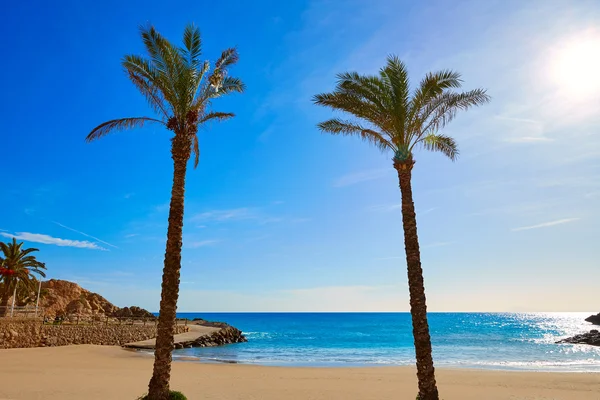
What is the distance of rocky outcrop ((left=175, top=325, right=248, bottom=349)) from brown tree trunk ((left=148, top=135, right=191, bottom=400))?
1442 inches

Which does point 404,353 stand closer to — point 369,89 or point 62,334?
point 62,334

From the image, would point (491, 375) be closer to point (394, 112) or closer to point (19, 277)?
point (394, 112)

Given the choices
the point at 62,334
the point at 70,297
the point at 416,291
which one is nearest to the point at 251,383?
the point at 416,291

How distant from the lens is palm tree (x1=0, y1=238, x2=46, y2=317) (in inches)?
1672

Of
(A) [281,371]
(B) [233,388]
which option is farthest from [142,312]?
(B) [233,388]

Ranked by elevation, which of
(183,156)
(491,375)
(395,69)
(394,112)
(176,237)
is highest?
(395,69)

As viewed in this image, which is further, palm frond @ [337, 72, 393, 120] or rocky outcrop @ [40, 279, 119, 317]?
rocky outcrop @ [40, 279, 119, 317]

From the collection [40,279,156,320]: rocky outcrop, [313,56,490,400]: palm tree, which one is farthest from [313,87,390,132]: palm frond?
[40,279,156,320]: rocky outcrop

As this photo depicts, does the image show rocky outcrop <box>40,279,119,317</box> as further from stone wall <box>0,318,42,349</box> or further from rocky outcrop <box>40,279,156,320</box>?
stone wall <box>0,318,42,349</box>

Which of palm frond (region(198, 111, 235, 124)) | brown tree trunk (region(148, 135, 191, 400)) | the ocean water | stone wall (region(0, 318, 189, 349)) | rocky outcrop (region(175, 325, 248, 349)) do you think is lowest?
the ocean water

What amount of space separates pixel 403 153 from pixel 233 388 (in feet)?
45.3

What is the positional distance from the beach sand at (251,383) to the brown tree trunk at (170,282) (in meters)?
5.88

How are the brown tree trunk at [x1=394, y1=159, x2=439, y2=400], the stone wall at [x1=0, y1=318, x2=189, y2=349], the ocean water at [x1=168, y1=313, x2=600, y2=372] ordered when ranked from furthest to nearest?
the ocean water at [x1=168, y1=313, x2=600, y2=372]
the stone wall at [x1=0, y1=318, x2=189, y2=349]
the brown tree trunk at [x1=394, y1=159, x2=439, y2=400]

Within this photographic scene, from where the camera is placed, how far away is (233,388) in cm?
2016
